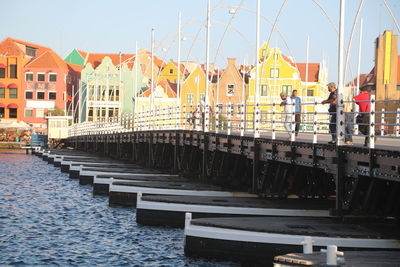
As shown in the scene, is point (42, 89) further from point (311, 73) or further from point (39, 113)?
point (311, 73)

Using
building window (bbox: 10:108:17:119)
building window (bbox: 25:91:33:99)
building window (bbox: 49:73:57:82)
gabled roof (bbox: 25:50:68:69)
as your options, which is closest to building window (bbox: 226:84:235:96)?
gabled roof (bbox: 25:50:68:69)

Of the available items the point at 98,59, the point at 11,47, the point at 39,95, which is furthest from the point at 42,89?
the point at 98,59

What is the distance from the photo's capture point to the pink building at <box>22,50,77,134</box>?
13888 cm

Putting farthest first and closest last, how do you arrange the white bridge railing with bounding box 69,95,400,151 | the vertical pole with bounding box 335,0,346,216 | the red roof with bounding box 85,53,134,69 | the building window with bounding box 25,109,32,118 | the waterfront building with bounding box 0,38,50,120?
1. the red roof with bounding box 85,53,134,69
2. the building window with bounding box 25,109,32,118
3. the waterfront building with bounding box 0,38,50,120
4. the white bridge railing with bounding box 69,95,400,151
5. the vertical pole with bounding box 335,0,346,216

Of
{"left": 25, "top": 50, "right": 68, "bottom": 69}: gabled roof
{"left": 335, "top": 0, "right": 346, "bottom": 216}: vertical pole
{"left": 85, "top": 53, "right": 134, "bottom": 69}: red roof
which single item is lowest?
{"left": 335, "top": 0, "right": 346, "bottom": 216}: vertical pole

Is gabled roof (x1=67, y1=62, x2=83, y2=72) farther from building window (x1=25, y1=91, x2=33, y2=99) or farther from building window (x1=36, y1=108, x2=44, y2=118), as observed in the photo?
building window (x1=36, y1=108, x2=44, y2=118)

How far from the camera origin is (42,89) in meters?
140

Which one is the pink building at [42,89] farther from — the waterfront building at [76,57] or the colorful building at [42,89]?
the waterfront building at [76,57]

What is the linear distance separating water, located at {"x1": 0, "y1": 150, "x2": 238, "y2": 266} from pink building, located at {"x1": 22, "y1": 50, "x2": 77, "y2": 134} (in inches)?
3662

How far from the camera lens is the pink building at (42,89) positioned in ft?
456

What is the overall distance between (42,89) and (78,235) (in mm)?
112223

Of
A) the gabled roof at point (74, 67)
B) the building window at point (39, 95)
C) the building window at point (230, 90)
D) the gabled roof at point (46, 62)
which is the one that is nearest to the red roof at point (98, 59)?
the gabled roof at point (74, 67)

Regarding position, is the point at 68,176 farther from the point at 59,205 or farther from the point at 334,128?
the point at 334,128

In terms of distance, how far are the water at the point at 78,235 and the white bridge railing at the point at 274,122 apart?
215 inches
